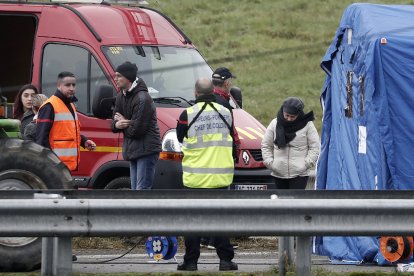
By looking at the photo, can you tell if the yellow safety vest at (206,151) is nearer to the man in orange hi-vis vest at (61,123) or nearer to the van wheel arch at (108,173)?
the man in orange hi-vis vest at (61,123)

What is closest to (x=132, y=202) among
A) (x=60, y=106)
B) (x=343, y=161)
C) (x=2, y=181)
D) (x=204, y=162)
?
(x=2, y=181)

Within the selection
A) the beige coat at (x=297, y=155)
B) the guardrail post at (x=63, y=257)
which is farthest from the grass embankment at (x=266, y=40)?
the guardrail post at (x=63, y=257)

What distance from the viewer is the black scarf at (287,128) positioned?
1262 centimetres

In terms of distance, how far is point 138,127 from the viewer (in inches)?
480

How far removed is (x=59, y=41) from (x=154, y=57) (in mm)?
1154

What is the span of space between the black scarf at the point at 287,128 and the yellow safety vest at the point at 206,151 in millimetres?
1308

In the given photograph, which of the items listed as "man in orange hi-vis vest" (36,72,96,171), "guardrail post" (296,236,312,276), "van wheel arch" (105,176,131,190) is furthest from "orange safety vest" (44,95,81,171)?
"guardrail post" (296,236,312,276)

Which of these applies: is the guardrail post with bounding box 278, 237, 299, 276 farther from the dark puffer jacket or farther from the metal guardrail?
the dark puffer jacket

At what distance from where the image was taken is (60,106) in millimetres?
12203

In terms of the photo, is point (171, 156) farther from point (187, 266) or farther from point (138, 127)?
point (187, 266)

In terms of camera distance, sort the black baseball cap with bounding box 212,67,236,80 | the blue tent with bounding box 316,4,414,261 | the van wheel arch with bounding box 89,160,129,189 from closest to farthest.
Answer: the blue tent with bounding box 316,4,414,261 → the black baseball cap with bounding box 212,67,236,80 → the van wheel arch with bounding box 89,160,129,189

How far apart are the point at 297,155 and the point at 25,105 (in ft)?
10.3

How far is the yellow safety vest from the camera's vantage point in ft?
37.1

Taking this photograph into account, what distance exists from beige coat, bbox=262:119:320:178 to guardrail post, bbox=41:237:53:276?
16.1ft
